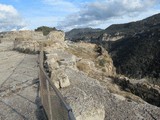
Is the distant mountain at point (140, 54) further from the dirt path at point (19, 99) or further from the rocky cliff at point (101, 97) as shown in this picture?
the dirt path at point (19, 99)

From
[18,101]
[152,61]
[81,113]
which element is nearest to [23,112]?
[18,101]

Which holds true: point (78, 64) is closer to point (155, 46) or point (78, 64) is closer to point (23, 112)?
point (23, 112)

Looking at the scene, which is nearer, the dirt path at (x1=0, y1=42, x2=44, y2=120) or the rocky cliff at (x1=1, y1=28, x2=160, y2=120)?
the rocky cliff at (x1=1, y1=28, x2=160, y2=120)

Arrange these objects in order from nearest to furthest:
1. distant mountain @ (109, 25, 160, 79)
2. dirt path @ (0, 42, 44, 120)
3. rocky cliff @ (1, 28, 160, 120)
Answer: rocky cliff @ (1, 28, 160, 120), dirt path @ (0, 42, 44, 120), distant mountain @ (109, 25, 160, 79)

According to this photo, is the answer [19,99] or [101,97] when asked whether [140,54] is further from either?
[19,99]

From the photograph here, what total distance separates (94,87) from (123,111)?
3244 millimetres

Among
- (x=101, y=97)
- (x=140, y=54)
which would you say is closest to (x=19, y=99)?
(x=101, y=97)

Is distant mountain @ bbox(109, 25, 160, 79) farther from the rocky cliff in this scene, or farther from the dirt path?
the dirt path

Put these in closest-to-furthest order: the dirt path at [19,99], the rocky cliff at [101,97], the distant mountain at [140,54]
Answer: the rocky cliff at [101,97]
the dirt path at [19,99]
the distant mountain at [140,54]

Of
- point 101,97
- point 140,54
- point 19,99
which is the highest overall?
point 101,97

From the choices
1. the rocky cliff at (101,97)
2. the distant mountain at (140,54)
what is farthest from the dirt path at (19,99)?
the distant mountain at (140,54)

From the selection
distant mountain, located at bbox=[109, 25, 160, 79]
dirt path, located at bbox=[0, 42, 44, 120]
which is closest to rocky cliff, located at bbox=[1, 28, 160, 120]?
dirt path, located at bbox=[0, 42, 44, 120]

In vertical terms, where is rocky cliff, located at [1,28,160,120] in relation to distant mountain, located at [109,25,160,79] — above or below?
above

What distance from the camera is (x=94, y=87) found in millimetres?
Answer: 14492
